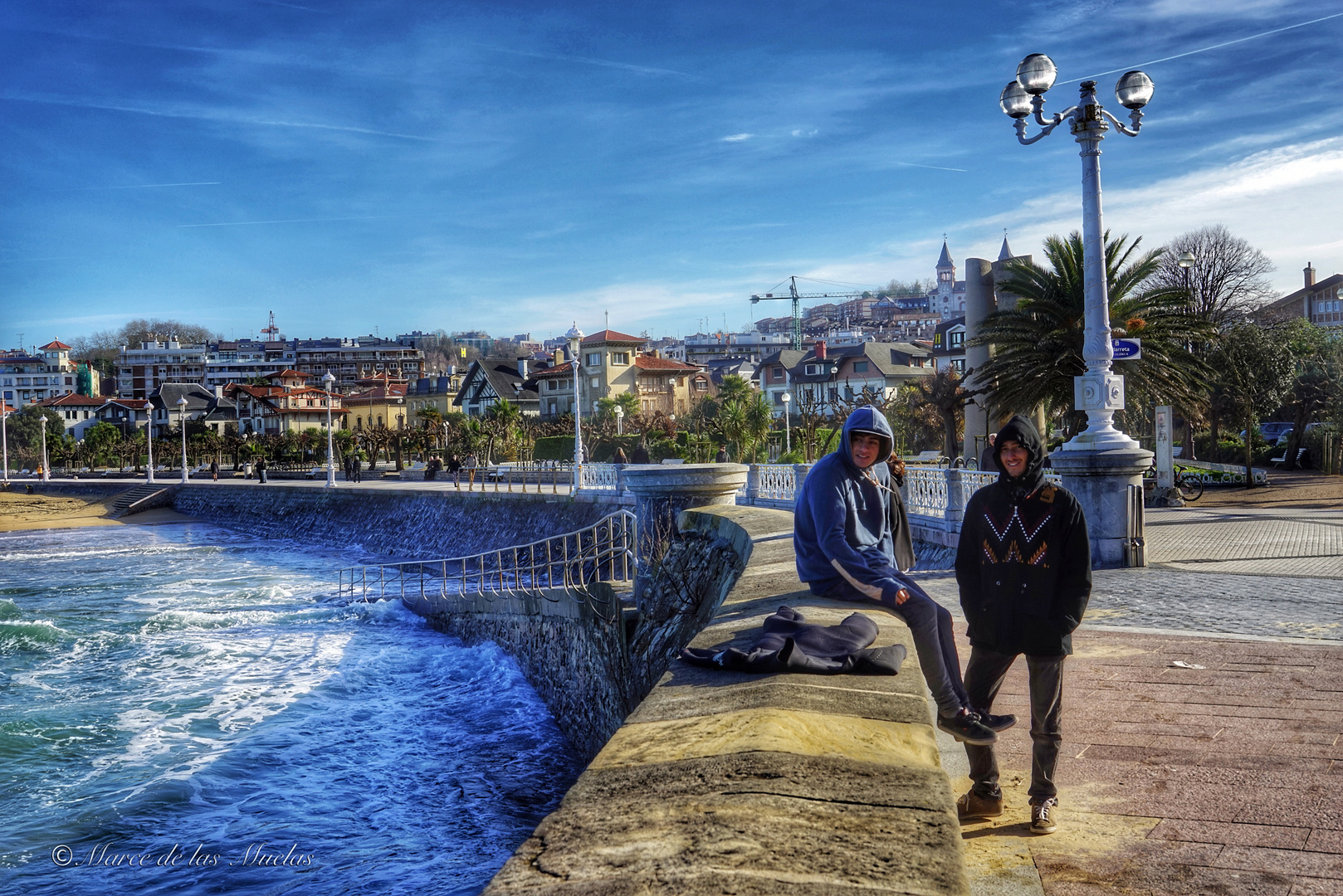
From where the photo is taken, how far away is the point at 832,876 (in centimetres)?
210

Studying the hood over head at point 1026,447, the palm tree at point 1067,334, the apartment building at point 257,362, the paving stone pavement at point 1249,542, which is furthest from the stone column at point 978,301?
the apartment building at point 257,362

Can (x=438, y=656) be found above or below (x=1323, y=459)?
below

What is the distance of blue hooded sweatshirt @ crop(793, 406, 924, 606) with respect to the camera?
4.69m

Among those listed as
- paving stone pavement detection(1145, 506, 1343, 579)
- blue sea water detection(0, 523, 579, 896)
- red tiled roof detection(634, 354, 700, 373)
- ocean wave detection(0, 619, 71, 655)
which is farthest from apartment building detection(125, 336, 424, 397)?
paving stone pavement detection(1145, 506, 1343, 579)

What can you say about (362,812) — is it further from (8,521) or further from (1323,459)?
(8,521)

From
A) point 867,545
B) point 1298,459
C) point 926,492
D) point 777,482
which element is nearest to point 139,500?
point 777,482

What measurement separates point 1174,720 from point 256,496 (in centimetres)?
5164

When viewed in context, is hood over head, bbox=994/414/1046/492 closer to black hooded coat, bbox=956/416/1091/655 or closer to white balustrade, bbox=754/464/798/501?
black hooded coat, bbox=956/416/1091/655

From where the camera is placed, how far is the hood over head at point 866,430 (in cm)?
468

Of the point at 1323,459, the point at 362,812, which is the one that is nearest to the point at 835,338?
the point at 1323,459

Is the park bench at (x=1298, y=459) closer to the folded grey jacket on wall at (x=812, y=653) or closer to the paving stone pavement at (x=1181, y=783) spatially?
the paving stone pavement at (x=1181, y=783)

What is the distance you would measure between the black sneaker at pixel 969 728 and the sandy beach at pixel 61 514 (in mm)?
55054

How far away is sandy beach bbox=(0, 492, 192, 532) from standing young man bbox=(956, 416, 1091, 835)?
55172 millimetres

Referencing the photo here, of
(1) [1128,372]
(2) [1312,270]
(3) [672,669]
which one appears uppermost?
(2) [1312,270]
